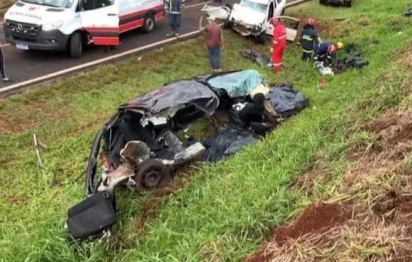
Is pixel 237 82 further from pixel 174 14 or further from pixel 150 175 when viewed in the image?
pixel 174 14

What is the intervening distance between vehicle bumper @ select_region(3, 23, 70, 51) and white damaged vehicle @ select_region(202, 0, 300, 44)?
591 cm

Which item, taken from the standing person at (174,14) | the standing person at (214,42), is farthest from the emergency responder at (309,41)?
the standing person at (174,14)

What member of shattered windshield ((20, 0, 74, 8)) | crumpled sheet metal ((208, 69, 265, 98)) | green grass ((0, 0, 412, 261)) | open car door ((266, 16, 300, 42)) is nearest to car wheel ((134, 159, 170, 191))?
green grass ((0, 0, 412, 261))

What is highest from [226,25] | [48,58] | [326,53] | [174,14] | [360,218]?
[360,218]

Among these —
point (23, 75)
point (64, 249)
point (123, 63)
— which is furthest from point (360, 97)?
point (23, 75)

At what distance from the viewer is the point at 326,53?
625 inches

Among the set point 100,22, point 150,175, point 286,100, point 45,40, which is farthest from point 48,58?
point 150,175

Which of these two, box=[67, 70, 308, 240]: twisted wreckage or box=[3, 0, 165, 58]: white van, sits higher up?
box=[67, 70, 308, 240]: twisted wreckage

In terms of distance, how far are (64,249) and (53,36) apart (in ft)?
29.5

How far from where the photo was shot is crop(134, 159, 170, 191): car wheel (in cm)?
872

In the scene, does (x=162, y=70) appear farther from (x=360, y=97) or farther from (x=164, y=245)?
(x=164, y=245)

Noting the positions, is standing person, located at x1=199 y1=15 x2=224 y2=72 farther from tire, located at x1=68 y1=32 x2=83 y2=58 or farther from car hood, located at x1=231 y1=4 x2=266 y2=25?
car hood, located at x1=231 y1=4 x2=266 y2=25

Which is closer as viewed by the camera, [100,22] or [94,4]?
[100,22]

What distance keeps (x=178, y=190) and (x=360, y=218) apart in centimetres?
327
